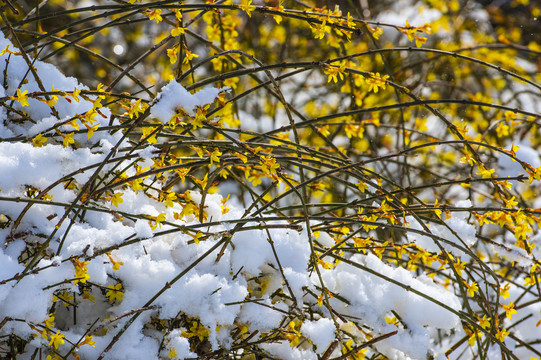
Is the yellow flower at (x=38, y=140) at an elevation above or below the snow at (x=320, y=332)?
above

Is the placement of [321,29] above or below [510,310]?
above

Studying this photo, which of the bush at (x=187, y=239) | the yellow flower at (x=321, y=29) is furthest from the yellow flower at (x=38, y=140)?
the yellow flower at (x=321, y=29)

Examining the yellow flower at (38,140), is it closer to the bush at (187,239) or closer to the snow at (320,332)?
the bush at (187,239)

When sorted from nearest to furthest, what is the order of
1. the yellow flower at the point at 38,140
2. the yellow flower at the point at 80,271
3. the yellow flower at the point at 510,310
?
the yellow flower at the point at 80,271
the yellow flower at the point at 38,140
the yellow flower at the point at 510,310

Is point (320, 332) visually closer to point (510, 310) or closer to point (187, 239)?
point (187, 239)

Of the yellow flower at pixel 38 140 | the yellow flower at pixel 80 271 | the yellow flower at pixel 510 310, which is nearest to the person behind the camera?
the yellow flower at pixel 80 271

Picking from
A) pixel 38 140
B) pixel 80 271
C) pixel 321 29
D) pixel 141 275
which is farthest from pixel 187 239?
pixel 321 29

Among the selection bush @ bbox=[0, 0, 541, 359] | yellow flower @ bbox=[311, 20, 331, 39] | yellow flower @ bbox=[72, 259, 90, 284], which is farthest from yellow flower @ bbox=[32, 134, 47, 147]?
yellow flower @ bbox=[311, 20, 331, 39]

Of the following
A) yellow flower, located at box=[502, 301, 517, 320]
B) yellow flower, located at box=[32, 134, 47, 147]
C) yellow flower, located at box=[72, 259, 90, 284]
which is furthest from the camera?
yellow flower, located at box=[502, 301, 517, 320]

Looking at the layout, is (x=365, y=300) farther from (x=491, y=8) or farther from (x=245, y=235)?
A: (x=491, y=8)

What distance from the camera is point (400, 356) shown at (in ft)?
5.08

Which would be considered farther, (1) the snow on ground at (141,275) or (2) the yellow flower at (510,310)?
(2) the yellow flower at (510,310)

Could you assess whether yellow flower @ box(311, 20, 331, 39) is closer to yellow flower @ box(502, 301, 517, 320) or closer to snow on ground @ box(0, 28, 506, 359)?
snow on ground @ box(0, 28, 506, 359)

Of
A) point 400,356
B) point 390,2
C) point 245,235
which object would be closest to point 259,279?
point 245,235
